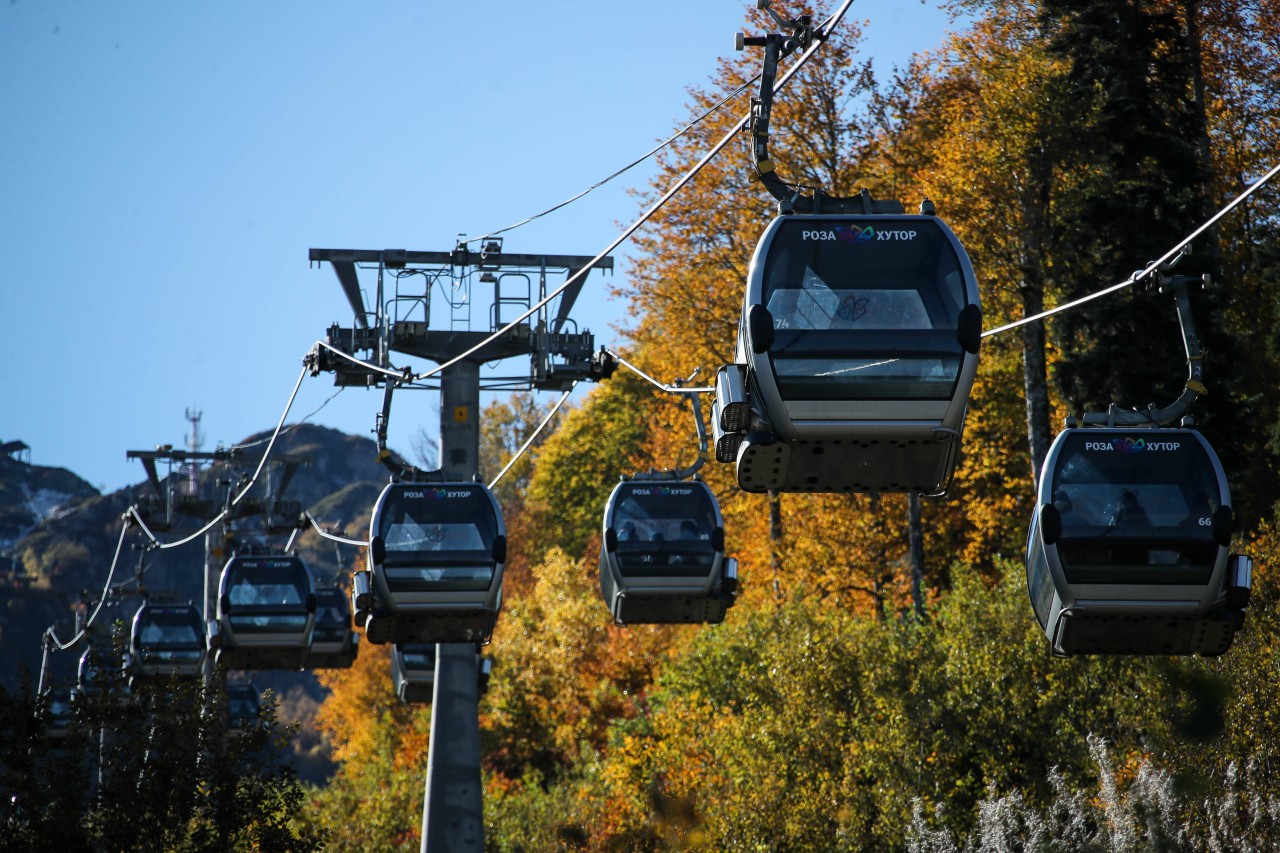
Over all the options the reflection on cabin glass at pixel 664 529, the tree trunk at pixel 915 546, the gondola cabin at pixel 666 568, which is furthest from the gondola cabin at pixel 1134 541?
the tree trunk at pixel 915 546

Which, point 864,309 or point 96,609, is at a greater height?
point 864,309

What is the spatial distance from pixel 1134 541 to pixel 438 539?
8.08 meters

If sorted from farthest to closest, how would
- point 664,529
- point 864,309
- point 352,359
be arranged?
point 352,359 → point 664,529 → point 864,309

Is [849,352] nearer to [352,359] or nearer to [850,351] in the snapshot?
[850,351]

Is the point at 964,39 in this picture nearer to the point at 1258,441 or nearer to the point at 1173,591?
the point at 1258,441

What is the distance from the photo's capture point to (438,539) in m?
19.3

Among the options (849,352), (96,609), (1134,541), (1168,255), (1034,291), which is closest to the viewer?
(849,352)

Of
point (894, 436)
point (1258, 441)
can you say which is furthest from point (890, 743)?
point (894, 436)

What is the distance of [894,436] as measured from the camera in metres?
11.7

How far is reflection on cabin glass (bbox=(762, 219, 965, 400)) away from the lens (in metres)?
11.6

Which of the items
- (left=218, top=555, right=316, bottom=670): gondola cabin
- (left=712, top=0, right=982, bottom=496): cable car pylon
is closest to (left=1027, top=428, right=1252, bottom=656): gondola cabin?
(left=712, top=0, right=982, bottom=496): cable car pylon

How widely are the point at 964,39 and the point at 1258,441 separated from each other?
10.5 meters

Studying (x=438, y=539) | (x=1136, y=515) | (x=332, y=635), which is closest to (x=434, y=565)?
(x=438, y=539)

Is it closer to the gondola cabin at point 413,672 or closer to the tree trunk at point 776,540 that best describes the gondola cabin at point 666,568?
the tree trunk at point 776,540
